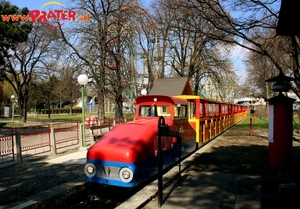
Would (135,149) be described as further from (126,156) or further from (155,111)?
(155,111)

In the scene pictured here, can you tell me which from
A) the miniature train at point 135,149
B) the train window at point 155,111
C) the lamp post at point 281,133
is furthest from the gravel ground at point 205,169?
the train window at point 155,111

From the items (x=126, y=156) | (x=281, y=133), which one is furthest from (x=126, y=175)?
(x=281, y=133)

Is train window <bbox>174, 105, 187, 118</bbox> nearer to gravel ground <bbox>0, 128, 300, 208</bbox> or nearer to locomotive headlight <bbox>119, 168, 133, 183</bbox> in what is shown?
gravel ground <bbox>0, 128, 300, 208</bbox>

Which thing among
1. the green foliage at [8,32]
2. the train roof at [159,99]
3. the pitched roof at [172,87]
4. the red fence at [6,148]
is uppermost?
the green foliage at [8,32]

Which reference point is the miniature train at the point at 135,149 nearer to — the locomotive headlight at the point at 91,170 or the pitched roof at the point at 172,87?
the locomotive headlight at the point at 91,170

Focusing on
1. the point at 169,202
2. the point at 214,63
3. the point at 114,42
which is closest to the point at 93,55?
the point at 114,42

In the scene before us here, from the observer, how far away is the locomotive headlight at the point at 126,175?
5406mm

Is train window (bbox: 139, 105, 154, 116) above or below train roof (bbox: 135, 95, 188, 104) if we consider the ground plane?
below

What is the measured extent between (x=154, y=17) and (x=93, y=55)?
7797 millimetres

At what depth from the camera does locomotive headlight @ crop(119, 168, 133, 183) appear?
17.7ft

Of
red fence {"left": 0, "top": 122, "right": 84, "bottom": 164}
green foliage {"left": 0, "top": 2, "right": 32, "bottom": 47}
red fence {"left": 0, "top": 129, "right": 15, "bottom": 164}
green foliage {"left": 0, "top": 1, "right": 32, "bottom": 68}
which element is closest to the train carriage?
red fence {"left": 0, "top": 122, "right": 84, "bottom": 164}

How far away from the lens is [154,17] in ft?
88.3

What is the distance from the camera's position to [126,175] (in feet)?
17.8

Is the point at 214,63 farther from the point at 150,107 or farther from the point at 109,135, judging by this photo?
the point at 109,135
